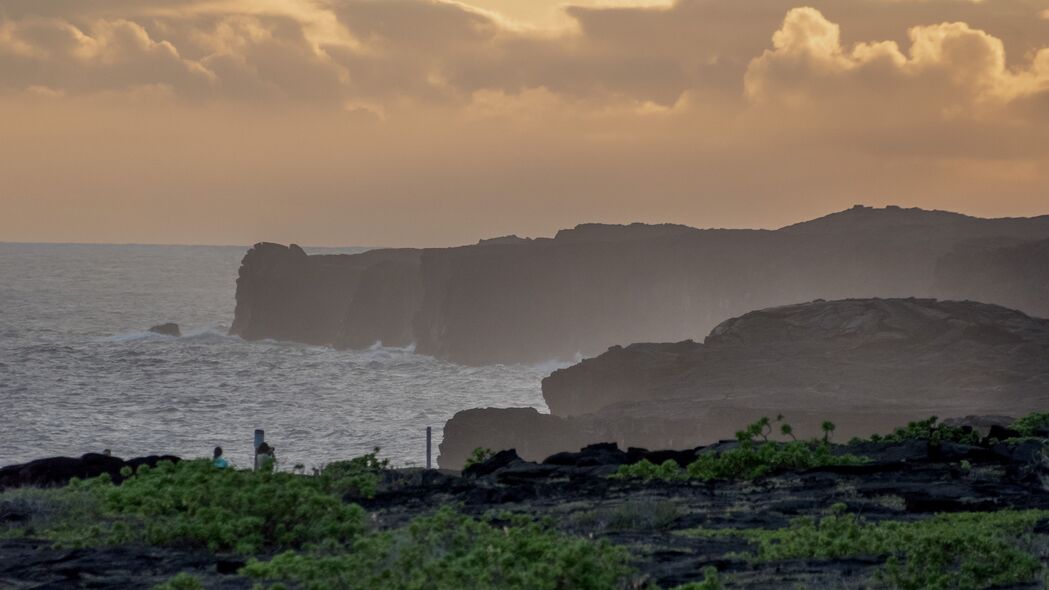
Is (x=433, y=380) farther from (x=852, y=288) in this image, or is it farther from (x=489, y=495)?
(x=489, y=495)

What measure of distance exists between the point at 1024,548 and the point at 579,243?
495ft

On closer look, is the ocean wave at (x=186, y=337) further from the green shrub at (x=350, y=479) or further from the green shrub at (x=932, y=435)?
the green shrub at (x=350, y=479)

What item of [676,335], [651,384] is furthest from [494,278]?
[651,384]

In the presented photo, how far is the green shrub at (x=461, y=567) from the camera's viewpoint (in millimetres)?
10164

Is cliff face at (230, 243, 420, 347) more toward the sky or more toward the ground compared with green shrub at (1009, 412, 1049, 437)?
more toward the sky

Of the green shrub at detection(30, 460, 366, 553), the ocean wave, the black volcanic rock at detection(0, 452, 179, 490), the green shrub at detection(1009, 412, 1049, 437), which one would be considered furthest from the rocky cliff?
the green shrub at detection(30, 460, 366, 553)

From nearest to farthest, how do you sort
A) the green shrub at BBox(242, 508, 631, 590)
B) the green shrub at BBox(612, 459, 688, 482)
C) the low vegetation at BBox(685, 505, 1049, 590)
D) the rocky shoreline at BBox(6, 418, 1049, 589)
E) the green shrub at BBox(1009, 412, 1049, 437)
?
the green shrub at BBox(242, 508, 631, 590) → the low vegetation at BBox(685, 505, 1049, 590) → the rocky shoreline at BBox(6, 418, 1049, 589) → the green shrub at BBox(612, 459, 688, 482) → the green shrub at BBox(1009, 412, 1049, 437)

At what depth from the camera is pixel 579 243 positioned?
163375 millimetres

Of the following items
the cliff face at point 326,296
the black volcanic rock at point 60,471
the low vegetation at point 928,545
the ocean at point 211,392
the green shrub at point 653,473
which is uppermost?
the cliff face at point 326,296

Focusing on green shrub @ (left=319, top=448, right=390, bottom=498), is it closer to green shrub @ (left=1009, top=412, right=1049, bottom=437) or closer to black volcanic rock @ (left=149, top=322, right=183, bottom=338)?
green shrub @ (left=1009, top=412, right=1049, bottom=437)

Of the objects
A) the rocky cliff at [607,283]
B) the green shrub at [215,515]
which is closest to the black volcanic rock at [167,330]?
the rocky cliff at [607,283]

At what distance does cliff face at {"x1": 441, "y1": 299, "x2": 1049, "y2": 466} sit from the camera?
70.6 metres

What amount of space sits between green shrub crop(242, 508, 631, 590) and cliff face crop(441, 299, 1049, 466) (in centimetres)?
5691

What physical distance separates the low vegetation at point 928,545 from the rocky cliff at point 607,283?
12692 cm
